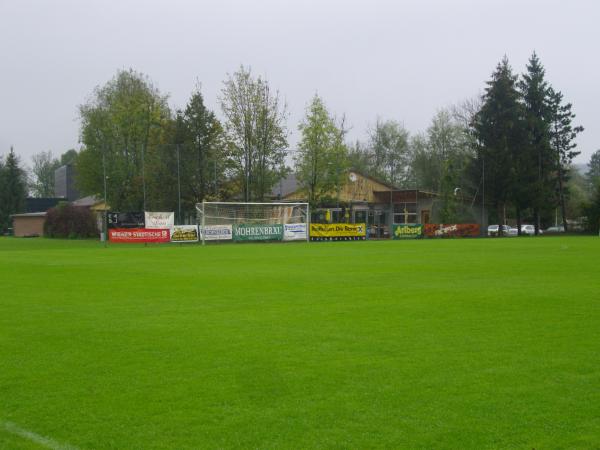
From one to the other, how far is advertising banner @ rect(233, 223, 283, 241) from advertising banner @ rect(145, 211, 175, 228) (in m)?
4.56

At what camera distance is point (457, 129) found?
76688 mm

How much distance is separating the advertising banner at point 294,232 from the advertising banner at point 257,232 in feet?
1.44

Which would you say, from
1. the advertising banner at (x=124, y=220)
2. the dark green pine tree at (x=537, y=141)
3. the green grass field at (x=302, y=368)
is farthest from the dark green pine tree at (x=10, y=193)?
the green grass field at (x=302, y=368)

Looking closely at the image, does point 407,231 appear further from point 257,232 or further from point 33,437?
point 33,437

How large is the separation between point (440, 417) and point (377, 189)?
192 ft

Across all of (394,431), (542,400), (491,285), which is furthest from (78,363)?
(491,285)

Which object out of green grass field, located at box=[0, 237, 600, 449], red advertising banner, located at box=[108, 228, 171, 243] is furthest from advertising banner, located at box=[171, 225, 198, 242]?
green grass field, located at box=[0, 237, 600, 449]

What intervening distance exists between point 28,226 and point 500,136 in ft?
172

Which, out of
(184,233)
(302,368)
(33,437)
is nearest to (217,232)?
(184,233)

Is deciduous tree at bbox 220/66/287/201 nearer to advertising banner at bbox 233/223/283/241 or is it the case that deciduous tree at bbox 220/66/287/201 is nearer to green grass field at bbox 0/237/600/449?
advertising banner at bbox 233/223/283/241

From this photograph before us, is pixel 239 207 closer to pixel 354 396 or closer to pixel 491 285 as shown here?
pixel 491 285

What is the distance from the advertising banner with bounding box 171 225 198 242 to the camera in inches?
1622

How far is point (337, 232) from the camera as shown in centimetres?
4847

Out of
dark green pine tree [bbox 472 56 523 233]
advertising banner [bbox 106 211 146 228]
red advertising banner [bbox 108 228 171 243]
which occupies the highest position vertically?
dark green pine tree [bbox 472 56 523 233]
